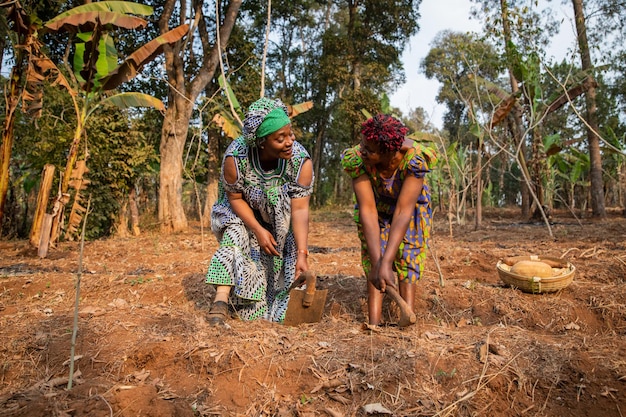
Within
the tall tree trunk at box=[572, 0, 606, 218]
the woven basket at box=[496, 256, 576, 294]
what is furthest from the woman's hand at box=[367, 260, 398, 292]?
the tall tree trunk at box=[572, 0, 606, 218]

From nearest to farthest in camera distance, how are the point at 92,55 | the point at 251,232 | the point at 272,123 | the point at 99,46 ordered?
the point at 272,123, the point at 251,232, the point at 92,55, the point at 99,46

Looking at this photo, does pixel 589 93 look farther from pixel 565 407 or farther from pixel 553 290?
pixel 565 407

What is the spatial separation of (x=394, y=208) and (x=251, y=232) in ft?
3.34

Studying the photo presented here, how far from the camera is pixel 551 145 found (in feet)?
33.7

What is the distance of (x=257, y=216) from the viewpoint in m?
3.16

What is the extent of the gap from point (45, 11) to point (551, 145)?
12329mm

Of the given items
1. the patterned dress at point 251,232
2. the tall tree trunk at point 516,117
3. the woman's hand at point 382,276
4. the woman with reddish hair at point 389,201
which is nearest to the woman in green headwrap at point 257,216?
the patterned dress at point 251,232

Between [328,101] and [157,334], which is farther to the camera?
[328,101]

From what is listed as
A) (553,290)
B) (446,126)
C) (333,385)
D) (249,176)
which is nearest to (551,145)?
(553,290)

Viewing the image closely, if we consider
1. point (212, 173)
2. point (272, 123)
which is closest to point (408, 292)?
point (272, 123)

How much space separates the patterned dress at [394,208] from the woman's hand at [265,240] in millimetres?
607

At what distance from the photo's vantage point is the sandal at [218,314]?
8.62 ft

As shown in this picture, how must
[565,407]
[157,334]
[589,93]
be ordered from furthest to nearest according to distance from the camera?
1. [589,93]
2. [157,334]
3. [565,407]

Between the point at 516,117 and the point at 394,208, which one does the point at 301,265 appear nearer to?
the point at 394,208
